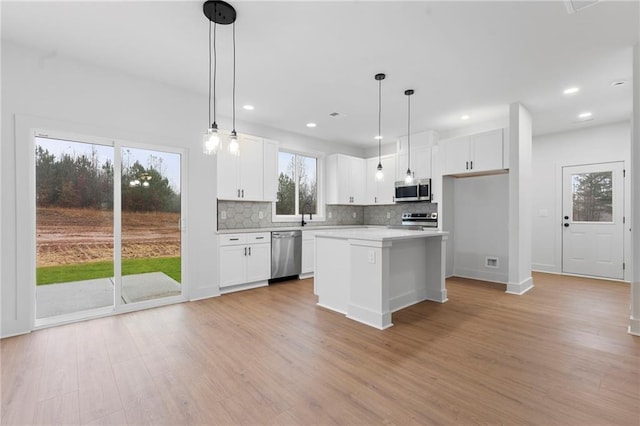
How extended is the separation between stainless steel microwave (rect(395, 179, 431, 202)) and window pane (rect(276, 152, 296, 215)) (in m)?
2.19

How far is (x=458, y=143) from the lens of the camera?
5164 mm

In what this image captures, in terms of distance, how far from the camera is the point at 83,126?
3.22 meters

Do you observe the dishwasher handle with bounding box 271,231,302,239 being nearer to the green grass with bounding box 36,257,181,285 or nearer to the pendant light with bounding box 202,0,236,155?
the green grass with bounding box 36,257,181,285

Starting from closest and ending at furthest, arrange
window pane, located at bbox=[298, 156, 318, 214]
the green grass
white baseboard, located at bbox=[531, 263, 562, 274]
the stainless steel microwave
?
the green grass < the stainless steel microwave < white baseboard, located at bbox=[531, 263, 562, 274] < window pane, located at bbox=[298, 156, 318, 214]

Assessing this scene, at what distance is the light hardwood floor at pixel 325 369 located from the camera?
1758 millimetres

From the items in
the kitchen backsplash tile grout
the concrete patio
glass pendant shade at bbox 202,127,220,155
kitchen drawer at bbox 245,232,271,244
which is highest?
glass pendant shade at bbox 202,127,220,155

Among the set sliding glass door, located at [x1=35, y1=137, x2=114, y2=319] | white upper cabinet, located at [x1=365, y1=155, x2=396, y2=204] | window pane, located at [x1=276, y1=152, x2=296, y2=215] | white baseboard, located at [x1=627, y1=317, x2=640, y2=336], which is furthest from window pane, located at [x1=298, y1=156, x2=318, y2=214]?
white baseboard, located at [x1=627, y1=317, x2=640, y2=336]

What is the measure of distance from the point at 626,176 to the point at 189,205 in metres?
7.05

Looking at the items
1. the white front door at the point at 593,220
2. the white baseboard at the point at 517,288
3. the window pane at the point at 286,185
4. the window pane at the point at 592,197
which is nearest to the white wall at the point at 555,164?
the white front door at the point at 593,220

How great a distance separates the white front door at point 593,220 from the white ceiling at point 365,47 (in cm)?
146

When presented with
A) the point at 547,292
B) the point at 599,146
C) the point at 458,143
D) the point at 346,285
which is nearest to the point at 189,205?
the point at 346,285

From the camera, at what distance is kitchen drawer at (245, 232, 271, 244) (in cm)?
468

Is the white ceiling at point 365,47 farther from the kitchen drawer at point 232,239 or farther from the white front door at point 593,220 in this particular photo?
the kitchen drawer at point 232,239

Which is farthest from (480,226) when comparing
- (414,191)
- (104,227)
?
(104,227)
